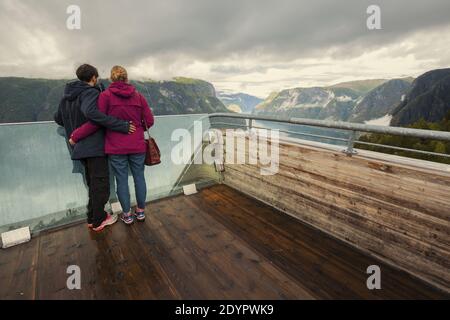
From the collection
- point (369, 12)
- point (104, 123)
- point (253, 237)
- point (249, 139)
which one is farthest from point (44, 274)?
point (369, 12)

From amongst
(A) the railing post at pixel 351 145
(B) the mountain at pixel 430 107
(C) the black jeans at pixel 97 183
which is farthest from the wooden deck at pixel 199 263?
(B) the mountain at pixel 430 107

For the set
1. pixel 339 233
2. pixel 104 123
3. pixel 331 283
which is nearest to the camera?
pixel 331 283

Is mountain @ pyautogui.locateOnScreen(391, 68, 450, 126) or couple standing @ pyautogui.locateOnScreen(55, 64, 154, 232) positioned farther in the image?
mountain @ pyautogui.locateOnScreen(391, 68, 450, 126)

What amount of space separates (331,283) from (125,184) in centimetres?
270

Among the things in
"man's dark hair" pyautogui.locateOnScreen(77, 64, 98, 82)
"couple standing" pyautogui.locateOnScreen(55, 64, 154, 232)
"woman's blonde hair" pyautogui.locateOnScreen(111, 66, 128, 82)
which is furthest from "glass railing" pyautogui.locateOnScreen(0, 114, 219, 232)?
"woman's blonde hair" pyautogui.locateOnScreen(111, 66, 128, 82)

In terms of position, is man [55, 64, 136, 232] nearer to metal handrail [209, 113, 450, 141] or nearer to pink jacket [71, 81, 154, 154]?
pink jacket [71, 81, 154, 154]

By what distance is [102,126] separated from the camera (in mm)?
2684

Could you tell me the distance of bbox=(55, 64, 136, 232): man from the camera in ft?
8.14

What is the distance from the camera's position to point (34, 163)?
295 cm

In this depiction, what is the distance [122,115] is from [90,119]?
0.34 meters

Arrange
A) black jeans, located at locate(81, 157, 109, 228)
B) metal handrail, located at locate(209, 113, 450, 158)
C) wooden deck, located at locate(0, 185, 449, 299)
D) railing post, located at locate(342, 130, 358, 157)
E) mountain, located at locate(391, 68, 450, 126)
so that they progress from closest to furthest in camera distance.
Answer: metal handrail, located at locate(209, 113, 450, 158), wooden deck, located at locate(0, 185, 449, 299), railing post, located at locate(342, 130, 358, 157), black jeans, located at locate(81, 157, 109, 228), mountain, located at locate(391, 68, 450, 126)

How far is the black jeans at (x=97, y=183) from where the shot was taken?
2.74 m

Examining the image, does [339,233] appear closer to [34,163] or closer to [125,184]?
[125,184]

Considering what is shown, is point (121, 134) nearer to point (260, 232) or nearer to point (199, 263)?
point (199, 263)
